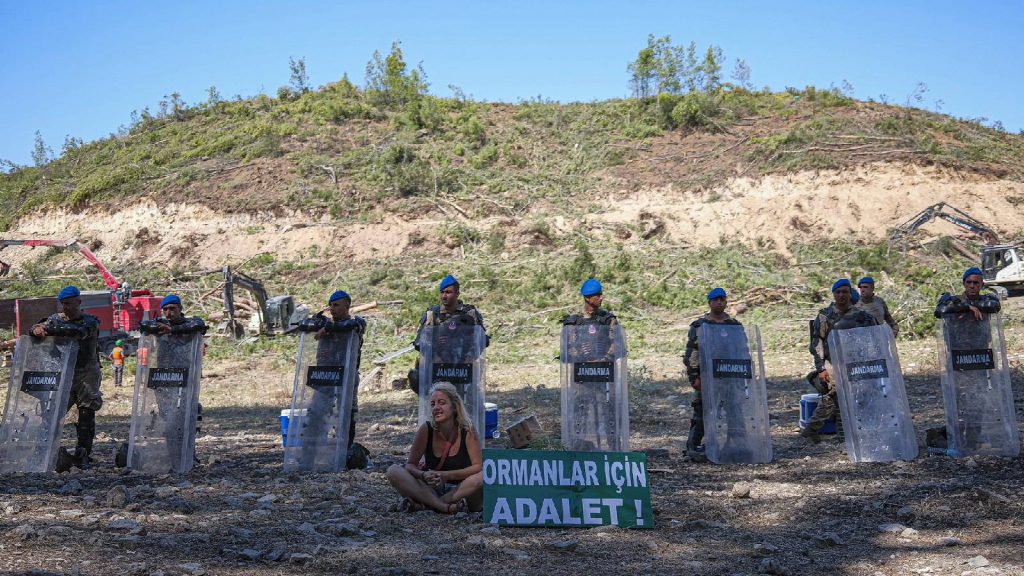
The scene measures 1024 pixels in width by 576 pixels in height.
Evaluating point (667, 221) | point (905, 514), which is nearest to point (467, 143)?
point (667, 221)

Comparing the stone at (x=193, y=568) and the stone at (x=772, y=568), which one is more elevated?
the stone at (x=193, y=568)

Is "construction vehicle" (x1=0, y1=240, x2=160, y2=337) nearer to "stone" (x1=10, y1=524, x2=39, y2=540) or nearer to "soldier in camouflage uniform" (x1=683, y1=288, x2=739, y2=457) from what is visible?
"soldier in camouflage uniform" (x1=683, y1=288, x2=739, y2=457)

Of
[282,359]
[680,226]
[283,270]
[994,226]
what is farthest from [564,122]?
[282,359]

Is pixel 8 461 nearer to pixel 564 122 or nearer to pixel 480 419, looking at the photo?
pixel 480 419

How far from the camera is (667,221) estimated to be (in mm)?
31000

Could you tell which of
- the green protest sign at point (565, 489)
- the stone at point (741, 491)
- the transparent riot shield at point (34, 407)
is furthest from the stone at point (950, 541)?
the transparent riot shield at point (34, 407)

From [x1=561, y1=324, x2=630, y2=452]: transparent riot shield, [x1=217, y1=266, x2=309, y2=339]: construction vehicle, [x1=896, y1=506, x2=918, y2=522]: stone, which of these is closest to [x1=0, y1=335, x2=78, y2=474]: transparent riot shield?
[x1=561, y1=324, x2=630, y2=452]: transparent riot shield

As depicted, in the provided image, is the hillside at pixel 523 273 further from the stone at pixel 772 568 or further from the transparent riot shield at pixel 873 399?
the transparent riot shield at pixel 873 399

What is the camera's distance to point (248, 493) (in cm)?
693

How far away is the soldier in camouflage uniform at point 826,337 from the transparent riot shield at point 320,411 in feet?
14.6

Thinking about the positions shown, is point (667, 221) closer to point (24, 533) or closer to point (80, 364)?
point (80, 364)

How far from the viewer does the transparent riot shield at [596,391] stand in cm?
802

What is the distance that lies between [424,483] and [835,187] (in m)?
27.8

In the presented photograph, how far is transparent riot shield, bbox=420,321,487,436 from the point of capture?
805 cm
